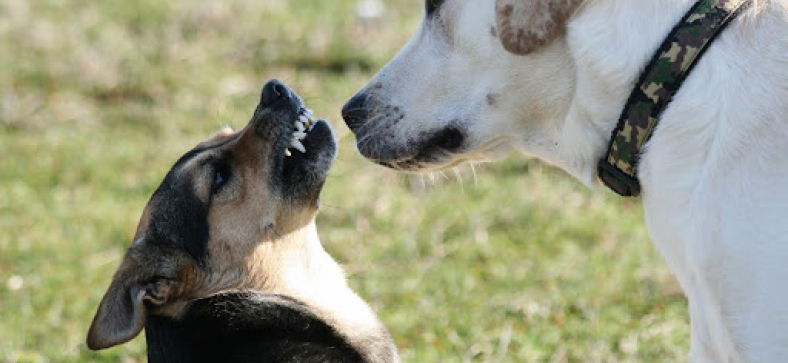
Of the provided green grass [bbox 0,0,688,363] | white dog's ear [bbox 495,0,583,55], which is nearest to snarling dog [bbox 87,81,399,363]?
green grass [bbox 0,0,688,363]

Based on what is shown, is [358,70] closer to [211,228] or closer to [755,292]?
[211,228]

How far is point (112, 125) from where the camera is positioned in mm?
8680

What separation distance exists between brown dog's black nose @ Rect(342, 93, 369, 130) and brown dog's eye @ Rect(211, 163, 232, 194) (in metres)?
0.66

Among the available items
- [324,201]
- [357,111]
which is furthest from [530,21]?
[324,201]

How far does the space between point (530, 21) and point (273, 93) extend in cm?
146

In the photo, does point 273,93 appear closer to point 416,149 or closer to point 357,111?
point 357,111

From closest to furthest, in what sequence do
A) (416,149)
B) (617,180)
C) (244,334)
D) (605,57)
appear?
(605,57)
(617,180)
(416,149)
(244,334)

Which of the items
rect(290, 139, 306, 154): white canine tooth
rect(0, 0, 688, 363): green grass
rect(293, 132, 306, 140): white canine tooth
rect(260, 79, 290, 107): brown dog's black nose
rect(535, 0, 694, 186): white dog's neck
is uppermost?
rect(535, 0, 694, 186): white dog's neck

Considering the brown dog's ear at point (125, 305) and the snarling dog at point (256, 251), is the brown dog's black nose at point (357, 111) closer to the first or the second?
the snarling dog at point (256, 251)

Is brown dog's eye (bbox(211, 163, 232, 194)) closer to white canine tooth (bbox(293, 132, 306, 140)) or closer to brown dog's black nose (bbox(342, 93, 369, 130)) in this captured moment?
white canine tooth (bbox(293, 132, 306, 140))

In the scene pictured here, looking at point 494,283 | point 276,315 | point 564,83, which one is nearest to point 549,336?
point 494,283

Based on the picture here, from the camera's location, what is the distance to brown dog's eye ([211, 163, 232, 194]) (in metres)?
4.77

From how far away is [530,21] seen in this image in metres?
3.69

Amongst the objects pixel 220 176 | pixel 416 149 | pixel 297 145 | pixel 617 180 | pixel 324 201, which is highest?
pixel 617 180
